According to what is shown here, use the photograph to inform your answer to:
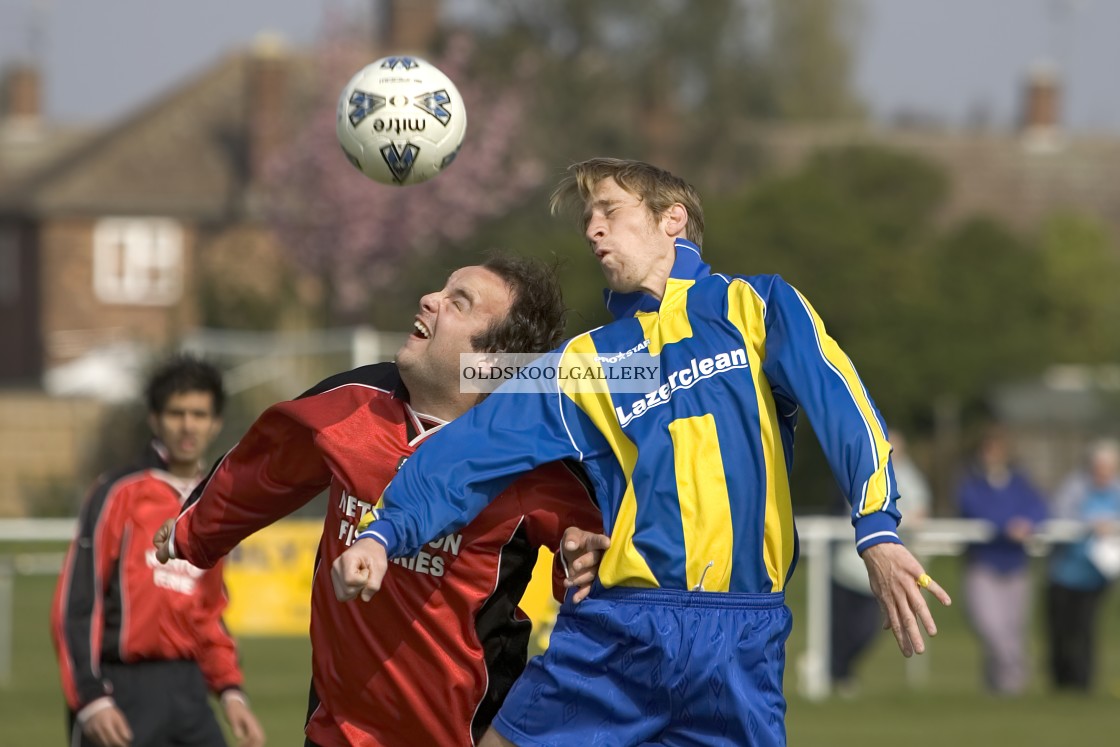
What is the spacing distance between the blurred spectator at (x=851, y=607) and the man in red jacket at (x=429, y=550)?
28.0ft

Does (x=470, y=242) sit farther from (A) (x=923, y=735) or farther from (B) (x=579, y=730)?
(B) (x=579, y=730)

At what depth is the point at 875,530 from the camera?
12.0 feet

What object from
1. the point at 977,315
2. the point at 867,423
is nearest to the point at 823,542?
the point at 867,423

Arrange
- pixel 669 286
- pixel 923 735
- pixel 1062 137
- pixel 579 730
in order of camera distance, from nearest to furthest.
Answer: pixel 579 730 < pixel 669 286 < pixel 923 735 < pixel 1062 137

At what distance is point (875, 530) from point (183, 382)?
3128mm

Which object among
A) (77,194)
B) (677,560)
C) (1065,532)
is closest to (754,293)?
(677,560)

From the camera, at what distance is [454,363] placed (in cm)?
430

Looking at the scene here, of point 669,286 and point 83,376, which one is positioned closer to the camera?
point 669,286

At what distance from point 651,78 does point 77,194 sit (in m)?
16.3

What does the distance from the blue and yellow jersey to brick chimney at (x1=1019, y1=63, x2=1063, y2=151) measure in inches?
1998

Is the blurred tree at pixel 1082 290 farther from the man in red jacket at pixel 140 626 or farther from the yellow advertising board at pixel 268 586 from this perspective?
the man in red jacket at pixel 140 626

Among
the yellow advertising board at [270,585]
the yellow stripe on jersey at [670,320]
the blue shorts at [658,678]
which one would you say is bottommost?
the blue shorts at [658,678]

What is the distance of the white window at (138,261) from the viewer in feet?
153

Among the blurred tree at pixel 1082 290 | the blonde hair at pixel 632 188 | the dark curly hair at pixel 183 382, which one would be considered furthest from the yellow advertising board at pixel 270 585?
the blurred tree at pixel 1082 290
